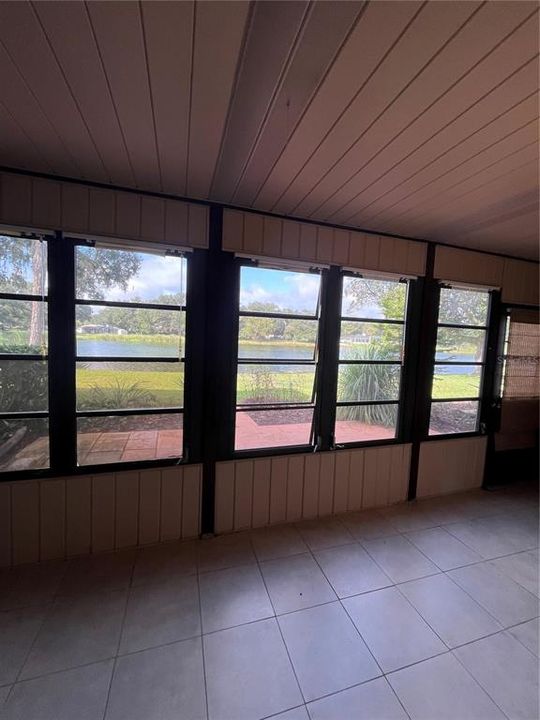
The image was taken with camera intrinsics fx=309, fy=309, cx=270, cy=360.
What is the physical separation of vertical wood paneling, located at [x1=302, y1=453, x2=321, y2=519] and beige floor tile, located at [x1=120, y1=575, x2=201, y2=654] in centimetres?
104

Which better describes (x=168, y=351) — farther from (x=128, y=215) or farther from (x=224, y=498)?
(x=224, y=498)

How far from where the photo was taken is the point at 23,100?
124 cm

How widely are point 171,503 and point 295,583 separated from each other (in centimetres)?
99

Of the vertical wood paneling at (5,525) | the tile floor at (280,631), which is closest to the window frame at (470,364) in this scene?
the tile floor at (280,631)

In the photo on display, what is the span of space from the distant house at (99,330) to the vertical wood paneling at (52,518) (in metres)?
0.98

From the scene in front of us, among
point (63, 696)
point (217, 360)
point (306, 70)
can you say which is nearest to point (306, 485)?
point (217, 360)

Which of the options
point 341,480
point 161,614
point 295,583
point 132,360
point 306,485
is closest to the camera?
point 161,614

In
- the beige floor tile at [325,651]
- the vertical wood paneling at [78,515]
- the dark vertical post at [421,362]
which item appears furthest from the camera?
the dark vertical post at [421,362]

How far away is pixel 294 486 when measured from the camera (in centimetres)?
254

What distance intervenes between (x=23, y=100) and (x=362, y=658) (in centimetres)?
282

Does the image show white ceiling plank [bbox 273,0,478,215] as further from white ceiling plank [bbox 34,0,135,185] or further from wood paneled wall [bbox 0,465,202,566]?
wood paneled wall [bbox 0,465,202,566]

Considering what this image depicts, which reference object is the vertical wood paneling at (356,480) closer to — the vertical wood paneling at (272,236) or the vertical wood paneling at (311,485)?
the vertical wood paneling at (311,485)

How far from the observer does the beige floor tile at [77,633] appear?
1.38m

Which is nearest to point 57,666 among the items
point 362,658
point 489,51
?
point 362,658
